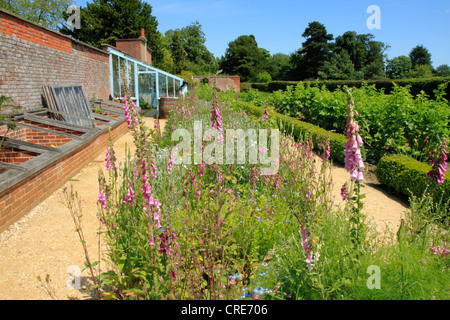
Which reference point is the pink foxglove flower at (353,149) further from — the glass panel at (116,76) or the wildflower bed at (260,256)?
the glass panel at (116,76)

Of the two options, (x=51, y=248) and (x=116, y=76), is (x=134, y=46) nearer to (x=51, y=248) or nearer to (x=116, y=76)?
(x=116, y=76)

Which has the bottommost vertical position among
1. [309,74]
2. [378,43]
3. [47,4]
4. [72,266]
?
[72,266]

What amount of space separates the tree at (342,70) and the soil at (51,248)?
3409 cm

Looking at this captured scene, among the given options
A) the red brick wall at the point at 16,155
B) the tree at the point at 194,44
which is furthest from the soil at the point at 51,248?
the tree at the point at 194,44

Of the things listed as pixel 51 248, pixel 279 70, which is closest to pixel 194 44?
pixel 279 70

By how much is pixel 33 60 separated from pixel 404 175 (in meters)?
8.95

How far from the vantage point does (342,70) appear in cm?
3706

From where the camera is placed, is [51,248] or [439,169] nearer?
[439,169]

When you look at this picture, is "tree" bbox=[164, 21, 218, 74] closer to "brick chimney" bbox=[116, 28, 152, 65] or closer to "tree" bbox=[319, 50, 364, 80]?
"tree" bbox=[319, 50, 364, 80]
